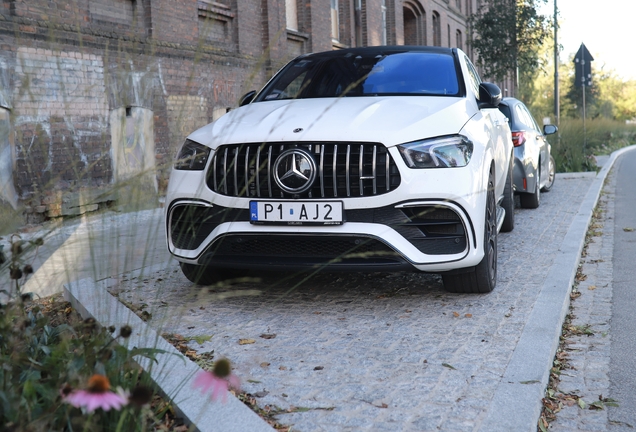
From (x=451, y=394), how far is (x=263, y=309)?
→ 186 cm

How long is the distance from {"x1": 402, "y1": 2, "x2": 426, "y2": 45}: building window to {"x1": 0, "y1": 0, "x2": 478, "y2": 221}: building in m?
8.29

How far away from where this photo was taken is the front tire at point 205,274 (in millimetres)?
5219

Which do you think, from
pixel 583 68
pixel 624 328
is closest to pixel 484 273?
pixel 624 328

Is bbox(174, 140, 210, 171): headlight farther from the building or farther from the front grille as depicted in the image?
the front grille

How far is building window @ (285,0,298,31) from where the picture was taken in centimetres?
1716

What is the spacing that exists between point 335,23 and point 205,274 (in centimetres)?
1624

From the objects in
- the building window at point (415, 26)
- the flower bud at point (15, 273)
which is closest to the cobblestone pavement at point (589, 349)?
the flower bud at point (15, 273)

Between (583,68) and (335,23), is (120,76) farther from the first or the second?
A: (583,68)

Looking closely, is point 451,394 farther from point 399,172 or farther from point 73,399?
point 73,399

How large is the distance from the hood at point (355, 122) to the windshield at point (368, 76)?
440 mm

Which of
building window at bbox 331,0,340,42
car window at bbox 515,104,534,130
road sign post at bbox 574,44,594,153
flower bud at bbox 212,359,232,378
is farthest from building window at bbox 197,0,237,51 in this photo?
road sign post at bbox 574,44,594,153

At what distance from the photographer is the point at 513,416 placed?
A: 295cm

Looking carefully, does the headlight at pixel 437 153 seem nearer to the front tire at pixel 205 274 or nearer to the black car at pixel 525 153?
the front tire at pixel 205 274

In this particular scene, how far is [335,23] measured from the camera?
20.5m
